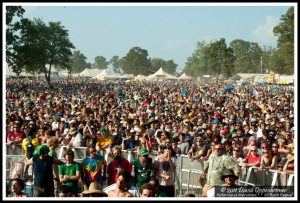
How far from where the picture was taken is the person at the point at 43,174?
714 centimetres

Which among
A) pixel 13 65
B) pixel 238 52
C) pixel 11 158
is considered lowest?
pixel 11 158

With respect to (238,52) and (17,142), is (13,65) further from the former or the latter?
(238,52)

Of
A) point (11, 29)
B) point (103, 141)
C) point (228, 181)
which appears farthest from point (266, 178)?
point (11, 29)

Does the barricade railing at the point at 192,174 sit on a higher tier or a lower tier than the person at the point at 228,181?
lower

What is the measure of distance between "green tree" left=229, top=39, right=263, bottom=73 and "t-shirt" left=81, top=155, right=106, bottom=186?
496ft

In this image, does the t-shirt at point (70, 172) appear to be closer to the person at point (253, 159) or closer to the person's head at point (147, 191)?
the person's head at point (147, 191)

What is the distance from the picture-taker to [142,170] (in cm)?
726

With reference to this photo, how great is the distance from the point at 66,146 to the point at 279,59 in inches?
3663

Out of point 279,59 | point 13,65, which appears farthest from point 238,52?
point 13,65

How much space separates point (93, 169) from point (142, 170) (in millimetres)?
814

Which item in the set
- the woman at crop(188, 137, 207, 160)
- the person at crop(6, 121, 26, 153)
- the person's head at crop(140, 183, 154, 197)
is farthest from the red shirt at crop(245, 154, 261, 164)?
the person at crop(6, 121, 26, 153)

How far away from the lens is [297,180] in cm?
594

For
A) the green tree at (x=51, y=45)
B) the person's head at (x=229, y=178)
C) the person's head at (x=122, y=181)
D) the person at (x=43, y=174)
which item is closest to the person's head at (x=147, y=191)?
the person's head at (x=122, y=181)

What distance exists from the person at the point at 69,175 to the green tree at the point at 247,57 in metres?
152
